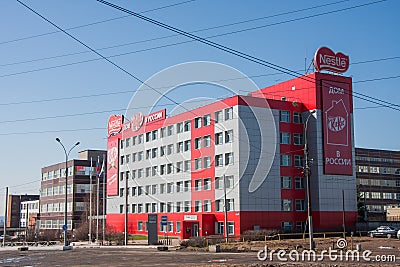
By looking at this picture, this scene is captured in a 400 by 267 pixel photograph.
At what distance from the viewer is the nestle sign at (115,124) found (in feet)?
327

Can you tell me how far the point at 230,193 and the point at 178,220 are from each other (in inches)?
552

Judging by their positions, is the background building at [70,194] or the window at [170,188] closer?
the window at [170,188]

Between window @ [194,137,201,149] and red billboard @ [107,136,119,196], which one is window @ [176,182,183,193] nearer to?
window @ [194,137,201,149]

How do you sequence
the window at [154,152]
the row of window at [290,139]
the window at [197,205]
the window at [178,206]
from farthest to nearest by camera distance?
1. the window at [154,152]
2. the window at [178,206]
3. the window at [197,205]
4. the row of window at [290,139]

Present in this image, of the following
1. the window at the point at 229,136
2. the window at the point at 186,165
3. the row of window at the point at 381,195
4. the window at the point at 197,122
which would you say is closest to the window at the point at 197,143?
the window at the point at 197,122

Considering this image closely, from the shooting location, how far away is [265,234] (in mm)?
61875

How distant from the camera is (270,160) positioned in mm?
69250

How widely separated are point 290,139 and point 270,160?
15.0 ft

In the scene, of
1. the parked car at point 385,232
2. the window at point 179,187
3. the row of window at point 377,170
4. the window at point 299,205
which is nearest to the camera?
the parked car at point 385,232

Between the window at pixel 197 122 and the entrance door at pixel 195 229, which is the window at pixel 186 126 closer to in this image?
the window at pixel 197 122

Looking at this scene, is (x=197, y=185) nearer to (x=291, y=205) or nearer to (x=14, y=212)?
(x=291, y=205)

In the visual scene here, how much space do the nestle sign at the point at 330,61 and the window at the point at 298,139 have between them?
9.61 meters

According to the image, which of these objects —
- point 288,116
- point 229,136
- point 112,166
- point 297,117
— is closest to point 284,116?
point 288,116

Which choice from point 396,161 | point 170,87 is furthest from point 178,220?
point 396,161
